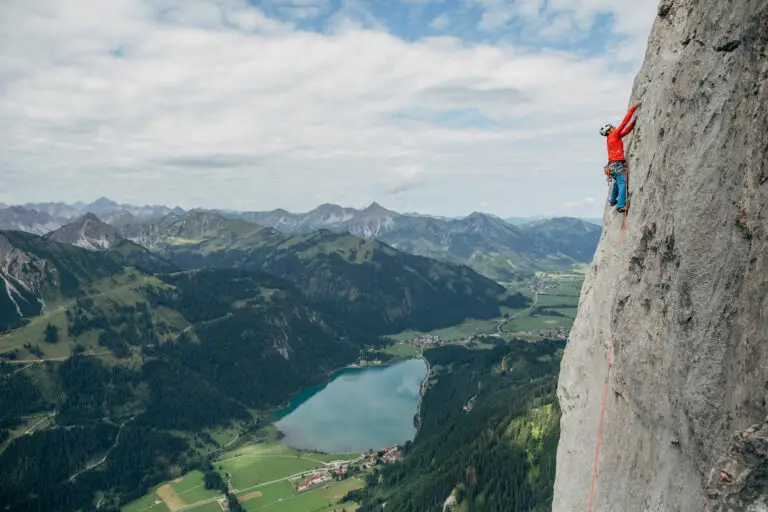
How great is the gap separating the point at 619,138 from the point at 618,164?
89 cm

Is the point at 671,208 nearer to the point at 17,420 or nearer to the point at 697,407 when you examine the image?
the point at 697,407

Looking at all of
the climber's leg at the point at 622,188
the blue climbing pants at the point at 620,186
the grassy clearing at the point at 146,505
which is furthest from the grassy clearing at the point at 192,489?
the climber's leg at the point at 622,188

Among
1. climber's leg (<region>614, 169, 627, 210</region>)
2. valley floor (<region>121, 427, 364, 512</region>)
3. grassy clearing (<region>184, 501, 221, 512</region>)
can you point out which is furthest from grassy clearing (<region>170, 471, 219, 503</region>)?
climber's leg (<region>614, 169, 627, 210</region>)

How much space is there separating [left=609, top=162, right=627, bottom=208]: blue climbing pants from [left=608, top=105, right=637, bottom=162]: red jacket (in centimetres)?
33

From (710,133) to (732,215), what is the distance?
6.75 feet

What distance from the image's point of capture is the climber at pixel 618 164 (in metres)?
16.7

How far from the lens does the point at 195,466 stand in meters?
164

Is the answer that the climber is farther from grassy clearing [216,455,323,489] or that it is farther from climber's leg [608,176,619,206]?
grassy clearing [216,455,323,489]

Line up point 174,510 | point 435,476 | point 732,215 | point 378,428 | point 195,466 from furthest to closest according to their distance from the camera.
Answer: point 378,428, point 195,466, point 174,510, point 435,476, point 732,215

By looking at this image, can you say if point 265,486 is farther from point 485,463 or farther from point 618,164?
point 618,164

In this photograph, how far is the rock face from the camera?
10.5 metres

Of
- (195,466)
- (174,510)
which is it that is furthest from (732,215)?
(195,466)

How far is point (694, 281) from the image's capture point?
39.2 feet

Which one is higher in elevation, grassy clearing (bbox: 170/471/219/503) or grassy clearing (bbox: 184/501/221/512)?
grassy clearing (bbox: 184/501/221/512)
